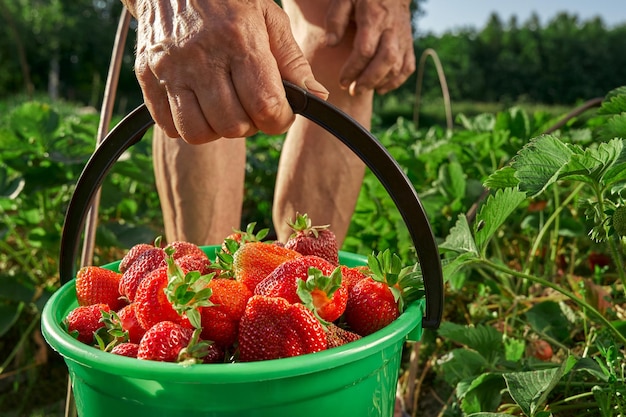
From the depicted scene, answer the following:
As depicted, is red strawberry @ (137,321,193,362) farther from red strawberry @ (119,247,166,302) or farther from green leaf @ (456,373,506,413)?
green leaf @ (456,373,506,413)

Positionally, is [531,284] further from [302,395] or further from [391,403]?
[302,395]

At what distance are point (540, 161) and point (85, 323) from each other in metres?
0.62

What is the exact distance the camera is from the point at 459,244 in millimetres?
1006

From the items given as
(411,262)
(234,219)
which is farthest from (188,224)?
(411,262)

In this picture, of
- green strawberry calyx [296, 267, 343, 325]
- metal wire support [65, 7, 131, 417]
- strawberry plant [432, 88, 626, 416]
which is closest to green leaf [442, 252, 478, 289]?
strawberry plant [432, 88, 626, 416]

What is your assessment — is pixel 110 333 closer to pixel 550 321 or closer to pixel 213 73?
pixel 213 73

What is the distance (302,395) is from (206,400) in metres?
0.10

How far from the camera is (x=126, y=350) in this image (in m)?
0.77

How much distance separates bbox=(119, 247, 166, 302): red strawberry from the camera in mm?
932

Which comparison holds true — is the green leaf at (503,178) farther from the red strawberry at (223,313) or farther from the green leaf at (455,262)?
the red strawberry at (223,313)

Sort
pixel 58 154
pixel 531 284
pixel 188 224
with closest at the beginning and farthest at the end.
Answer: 1. pixel 188 224
2. pixel 531 284
3. pixel 58 154

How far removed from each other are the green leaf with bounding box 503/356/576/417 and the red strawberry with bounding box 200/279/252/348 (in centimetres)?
40

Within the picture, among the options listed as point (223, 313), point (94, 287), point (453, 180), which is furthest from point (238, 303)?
point (453, 180)

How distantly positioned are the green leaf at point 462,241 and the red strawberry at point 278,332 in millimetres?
305
